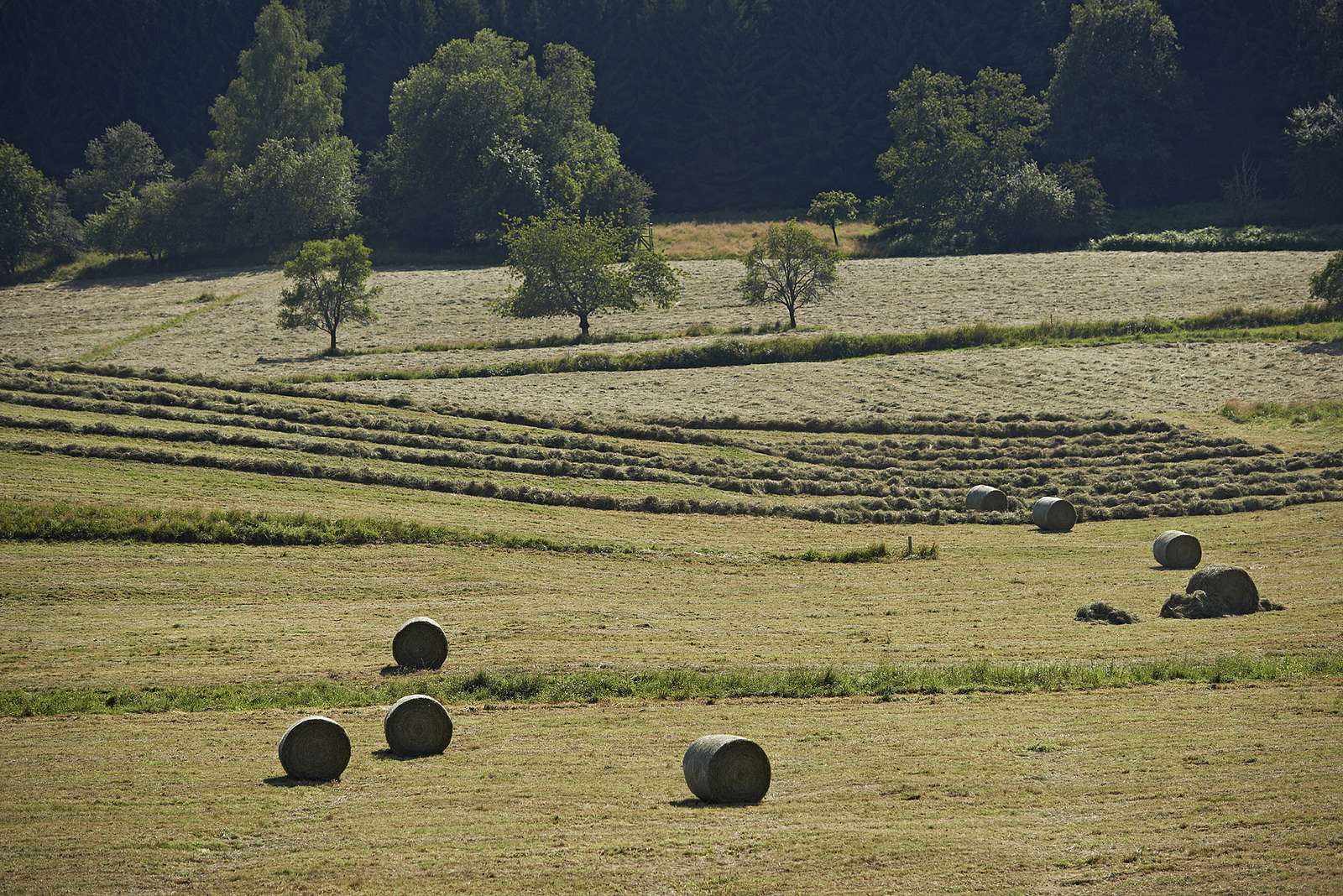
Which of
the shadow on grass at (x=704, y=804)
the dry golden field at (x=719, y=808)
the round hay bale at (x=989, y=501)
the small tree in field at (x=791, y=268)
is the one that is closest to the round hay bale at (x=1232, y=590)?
the dry golden field at (x=719, y=808)

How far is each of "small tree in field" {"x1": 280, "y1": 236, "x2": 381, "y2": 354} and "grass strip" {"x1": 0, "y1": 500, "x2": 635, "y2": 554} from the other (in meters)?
51.4

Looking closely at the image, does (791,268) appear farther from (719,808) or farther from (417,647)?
(719,808)

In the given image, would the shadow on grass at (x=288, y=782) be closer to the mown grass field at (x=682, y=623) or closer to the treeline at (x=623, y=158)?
the mown grass field at (x=682, y=623)

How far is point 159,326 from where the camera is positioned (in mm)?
97750

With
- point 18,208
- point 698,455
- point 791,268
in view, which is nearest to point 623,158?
point 18,208

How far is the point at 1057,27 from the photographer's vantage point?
15812 cm

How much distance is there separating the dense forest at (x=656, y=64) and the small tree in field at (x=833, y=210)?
20.0 m

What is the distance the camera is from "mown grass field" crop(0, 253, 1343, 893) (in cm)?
1848

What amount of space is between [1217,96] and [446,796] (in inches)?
5764

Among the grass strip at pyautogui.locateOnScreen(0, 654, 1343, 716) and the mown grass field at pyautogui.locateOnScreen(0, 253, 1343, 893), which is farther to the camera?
the grass strip at pyautogui.locateOnScreen(0, 654, 1343, 716)

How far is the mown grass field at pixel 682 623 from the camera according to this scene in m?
18.5

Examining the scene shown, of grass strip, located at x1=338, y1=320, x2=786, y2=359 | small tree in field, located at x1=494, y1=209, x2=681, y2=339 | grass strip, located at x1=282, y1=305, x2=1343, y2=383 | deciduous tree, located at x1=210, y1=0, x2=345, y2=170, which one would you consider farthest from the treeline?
grass strip, located at x1=282, y1=305, x2=1343, y2=383

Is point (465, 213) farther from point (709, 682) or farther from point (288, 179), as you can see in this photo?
point (709, 682)

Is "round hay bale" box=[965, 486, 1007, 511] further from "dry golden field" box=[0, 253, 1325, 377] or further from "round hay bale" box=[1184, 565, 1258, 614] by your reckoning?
"dry golden field" box=[0, 253, 1325, 377]
